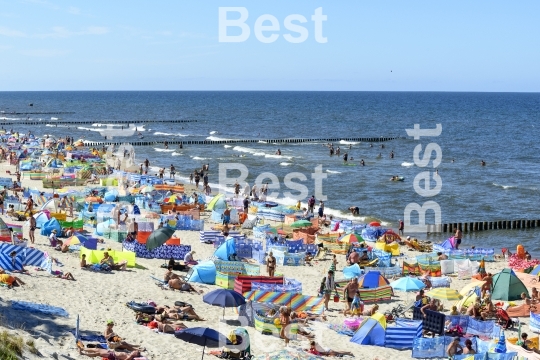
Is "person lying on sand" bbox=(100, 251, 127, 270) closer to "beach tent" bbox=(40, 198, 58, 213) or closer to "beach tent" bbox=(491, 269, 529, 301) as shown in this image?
"beach tent" bbox=(40, 198, 58, 213)

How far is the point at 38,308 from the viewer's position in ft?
46.5

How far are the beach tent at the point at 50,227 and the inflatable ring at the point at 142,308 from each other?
851 cm

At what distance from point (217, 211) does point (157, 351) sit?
56.9ft

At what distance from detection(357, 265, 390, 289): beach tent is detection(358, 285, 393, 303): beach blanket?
8.3 inches

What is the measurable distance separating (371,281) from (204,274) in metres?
4.54

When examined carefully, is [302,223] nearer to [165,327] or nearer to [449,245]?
[449,245]

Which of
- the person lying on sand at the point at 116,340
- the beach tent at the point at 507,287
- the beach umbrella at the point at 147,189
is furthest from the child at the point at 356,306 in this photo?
the beach umbrella at the point at 147,189

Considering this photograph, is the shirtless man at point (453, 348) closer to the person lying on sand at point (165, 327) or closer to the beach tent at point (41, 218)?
the person lying on sand at point (165, 327)

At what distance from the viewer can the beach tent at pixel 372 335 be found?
15188 millimetres

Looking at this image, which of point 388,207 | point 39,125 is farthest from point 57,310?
point 39,125

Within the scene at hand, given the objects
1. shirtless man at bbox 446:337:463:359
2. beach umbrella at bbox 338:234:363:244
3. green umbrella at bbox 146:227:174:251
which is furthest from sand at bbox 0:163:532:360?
beach umbrella at bbox 338:234:363:244

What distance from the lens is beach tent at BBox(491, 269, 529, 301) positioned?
63.5 ft

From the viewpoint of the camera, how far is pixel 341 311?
1783 centimetres

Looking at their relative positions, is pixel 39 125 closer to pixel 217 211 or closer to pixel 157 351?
pixel 217 211
